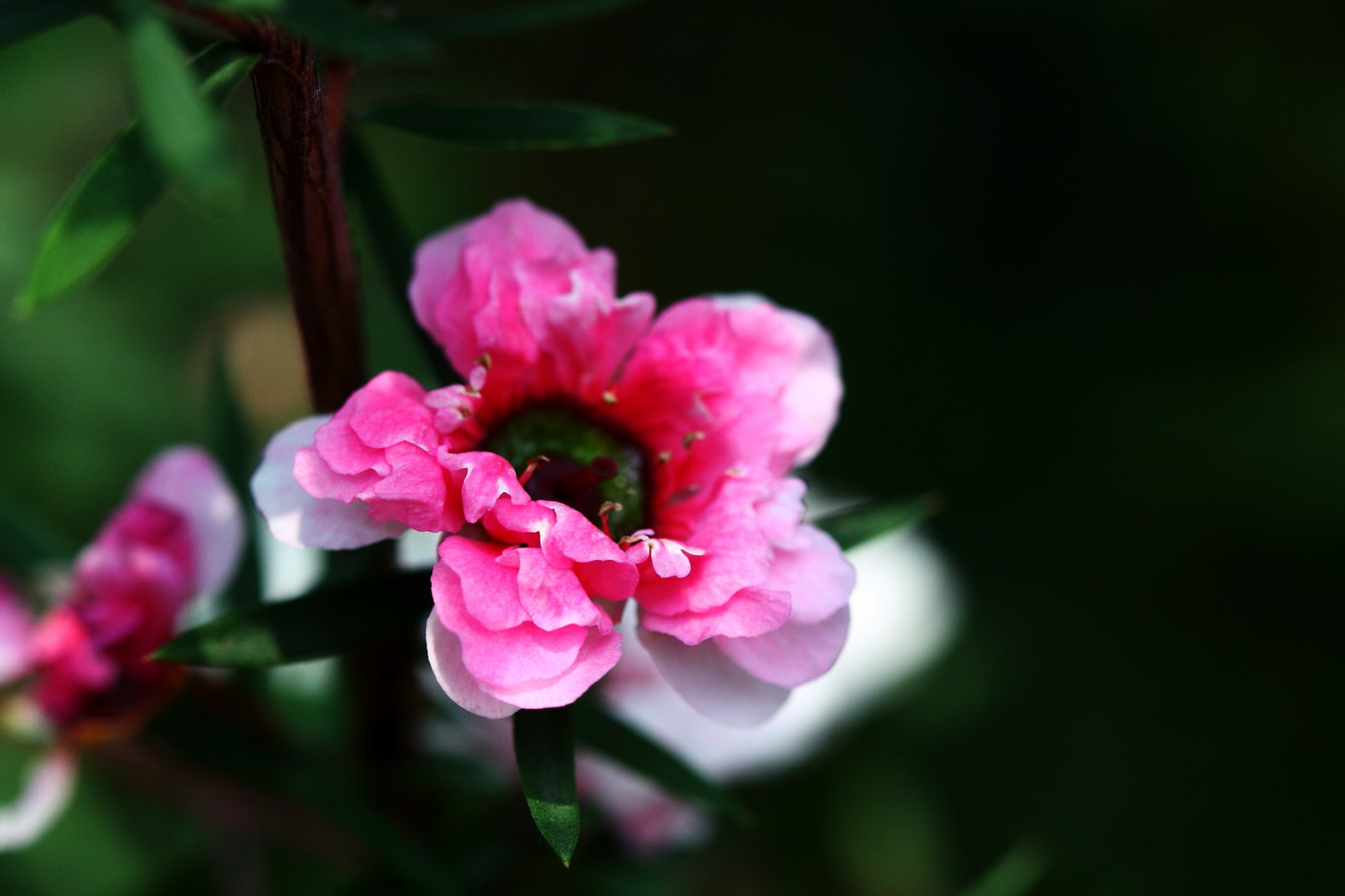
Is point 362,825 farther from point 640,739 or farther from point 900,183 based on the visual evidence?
point 900,183

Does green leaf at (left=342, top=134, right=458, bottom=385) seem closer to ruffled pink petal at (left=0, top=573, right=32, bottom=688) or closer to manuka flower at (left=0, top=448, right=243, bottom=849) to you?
manuka flower at (left=0, top=448, right=243, bottom=849)

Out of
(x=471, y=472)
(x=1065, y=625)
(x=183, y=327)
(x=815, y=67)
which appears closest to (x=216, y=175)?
(x=471, y=472)

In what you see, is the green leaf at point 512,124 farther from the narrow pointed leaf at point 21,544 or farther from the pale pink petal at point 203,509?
the narrow pointed leaf at point 21,544

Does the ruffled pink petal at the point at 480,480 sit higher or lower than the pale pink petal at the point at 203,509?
higher

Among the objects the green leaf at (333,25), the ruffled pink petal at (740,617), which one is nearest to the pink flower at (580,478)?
the ruffled pink petal at (740,617)

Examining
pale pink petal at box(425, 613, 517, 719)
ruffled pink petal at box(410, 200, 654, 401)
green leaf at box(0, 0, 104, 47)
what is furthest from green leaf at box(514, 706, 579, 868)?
green leaf at box(0, 0, 104, 47)

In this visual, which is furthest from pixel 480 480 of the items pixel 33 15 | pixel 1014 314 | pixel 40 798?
pixel 1014 314

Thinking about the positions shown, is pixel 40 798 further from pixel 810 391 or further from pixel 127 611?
pixel 810 391
